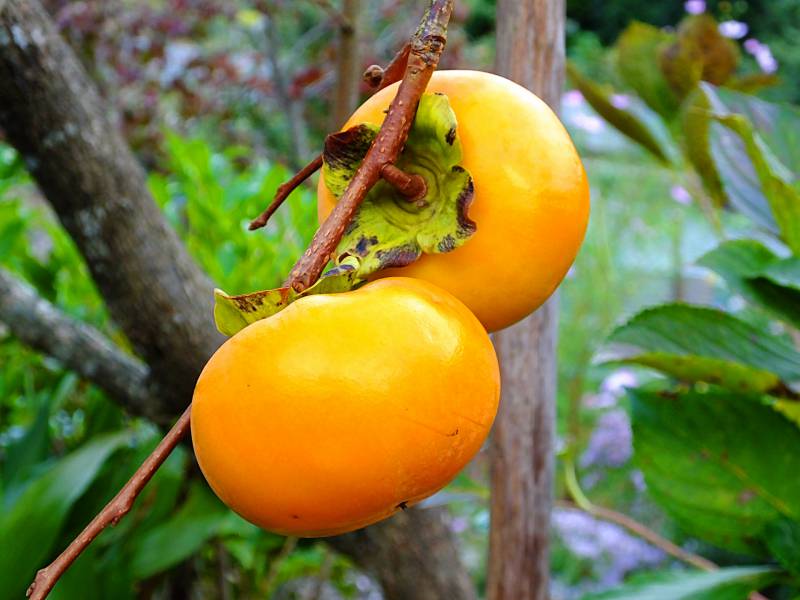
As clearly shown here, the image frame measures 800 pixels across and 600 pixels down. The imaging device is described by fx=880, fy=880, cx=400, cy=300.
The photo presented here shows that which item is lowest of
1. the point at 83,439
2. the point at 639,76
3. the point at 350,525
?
the point at 83,439

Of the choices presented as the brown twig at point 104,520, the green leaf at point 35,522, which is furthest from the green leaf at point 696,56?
the brown twig at point 104,520

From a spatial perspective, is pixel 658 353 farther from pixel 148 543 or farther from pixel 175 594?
pixel 175 594

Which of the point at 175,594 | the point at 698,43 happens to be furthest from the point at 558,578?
the point at 698,43

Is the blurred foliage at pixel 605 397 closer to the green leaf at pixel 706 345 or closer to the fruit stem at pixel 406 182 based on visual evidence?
the green leaf at pixel 706 345

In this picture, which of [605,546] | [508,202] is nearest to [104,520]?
[508,202]

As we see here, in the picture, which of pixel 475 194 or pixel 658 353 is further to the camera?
pixel 658 353

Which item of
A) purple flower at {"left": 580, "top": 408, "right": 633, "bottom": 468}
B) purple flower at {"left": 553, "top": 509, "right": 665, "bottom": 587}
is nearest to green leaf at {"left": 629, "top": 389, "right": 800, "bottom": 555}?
purple flower at {"left": 553, "top": 509, "right": 665, "bottom": 587}
